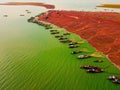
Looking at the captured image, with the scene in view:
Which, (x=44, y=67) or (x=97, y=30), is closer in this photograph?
(x=44, y=67)

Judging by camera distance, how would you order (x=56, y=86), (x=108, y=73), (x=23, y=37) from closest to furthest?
1. (x=56, y=86)
2. (x=108, y=73)
3. (x=23, y=37)

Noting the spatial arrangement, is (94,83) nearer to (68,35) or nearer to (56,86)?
(56,86)

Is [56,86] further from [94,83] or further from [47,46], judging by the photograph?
[47,46]

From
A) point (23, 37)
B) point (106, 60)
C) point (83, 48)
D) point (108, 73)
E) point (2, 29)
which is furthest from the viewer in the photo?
point (2, 29)

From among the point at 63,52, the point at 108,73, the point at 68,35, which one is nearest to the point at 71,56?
the point at 63,52

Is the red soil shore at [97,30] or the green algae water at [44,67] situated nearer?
the green algae water at [44,67]

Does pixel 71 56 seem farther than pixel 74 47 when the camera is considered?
No

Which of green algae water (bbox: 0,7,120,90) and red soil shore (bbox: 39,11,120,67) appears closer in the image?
green algae water (bbox: 0,7,120,90)
